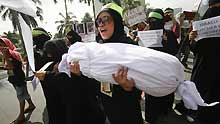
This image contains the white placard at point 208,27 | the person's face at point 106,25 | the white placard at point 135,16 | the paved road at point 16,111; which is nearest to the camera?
the person's face at point 106,25

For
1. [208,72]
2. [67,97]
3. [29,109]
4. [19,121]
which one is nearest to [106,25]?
[67,97]

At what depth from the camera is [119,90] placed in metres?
Result: 2.54

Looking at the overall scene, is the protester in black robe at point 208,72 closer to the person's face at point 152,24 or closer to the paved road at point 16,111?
the paved road at point 16,111

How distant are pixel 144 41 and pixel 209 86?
1.14 m

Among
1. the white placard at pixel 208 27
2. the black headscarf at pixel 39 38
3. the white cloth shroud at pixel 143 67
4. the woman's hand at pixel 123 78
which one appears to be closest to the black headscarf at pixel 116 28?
the white cloth shroud at pixel 143 67

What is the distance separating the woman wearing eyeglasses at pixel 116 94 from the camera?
257cm

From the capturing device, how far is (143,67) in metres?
2.11

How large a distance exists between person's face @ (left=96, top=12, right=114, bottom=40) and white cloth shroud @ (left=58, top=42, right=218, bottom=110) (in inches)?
14.5

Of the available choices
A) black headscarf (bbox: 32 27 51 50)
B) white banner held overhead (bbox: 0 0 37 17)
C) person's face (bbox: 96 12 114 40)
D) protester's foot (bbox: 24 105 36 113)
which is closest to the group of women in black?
person's face (bbox: 96 12 114 40)

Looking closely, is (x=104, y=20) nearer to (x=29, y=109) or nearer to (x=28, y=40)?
(x=28, y=40)

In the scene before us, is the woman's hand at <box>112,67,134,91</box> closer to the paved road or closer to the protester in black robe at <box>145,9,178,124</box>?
the protester in black robe at <box>145,9,178,124</box>

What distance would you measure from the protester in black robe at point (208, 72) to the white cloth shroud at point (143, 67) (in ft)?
6.10

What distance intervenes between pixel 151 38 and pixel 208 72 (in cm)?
96

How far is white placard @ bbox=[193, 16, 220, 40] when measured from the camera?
3.46 m
